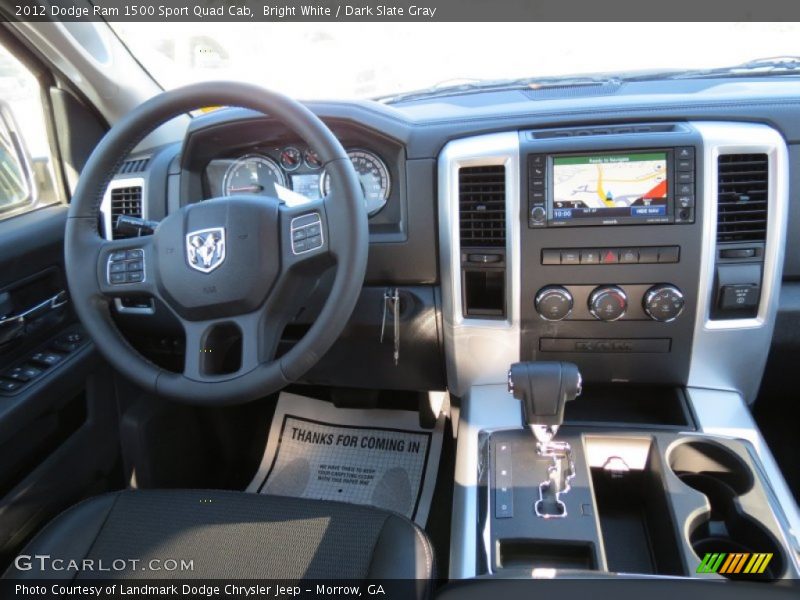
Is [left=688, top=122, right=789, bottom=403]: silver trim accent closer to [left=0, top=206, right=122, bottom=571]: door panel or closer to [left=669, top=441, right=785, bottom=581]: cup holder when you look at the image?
[left=669, top=441, right=785, bottom=581]: cup holder

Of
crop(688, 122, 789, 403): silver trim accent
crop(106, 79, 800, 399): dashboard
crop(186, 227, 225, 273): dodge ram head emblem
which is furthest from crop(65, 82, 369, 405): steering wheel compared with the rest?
crop(688, 122, 789, 403): silver trim accent

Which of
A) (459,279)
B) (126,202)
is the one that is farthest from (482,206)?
(126,202)

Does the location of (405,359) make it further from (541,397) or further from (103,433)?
(103,433)

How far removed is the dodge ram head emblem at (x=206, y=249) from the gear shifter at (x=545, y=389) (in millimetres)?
661

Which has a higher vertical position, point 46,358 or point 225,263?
point 225,263

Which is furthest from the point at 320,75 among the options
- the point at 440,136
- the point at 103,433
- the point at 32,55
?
the point at 103,433

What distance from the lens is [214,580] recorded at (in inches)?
47.3

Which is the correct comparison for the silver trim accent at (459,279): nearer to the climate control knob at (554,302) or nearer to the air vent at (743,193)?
the climate control knob at (554,302)

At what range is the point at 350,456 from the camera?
7.32 feet

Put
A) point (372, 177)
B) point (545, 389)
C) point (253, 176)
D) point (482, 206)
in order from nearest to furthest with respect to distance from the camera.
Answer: point (545, 389) < point (482, 206) < point (372, 177) < point (253, 176)

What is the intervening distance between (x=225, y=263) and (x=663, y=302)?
99 centimetres

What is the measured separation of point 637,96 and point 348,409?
134cm

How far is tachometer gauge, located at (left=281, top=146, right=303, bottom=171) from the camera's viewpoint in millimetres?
1784

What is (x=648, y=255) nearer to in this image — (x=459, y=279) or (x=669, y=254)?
(x=669, y=254)
